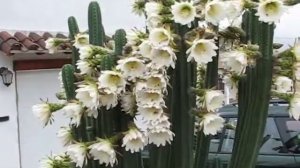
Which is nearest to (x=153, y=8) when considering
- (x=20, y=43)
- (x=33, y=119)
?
(x=20, y=43)

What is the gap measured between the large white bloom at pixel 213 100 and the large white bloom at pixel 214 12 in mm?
269

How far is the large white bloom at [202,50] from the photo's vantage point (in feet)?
6.09

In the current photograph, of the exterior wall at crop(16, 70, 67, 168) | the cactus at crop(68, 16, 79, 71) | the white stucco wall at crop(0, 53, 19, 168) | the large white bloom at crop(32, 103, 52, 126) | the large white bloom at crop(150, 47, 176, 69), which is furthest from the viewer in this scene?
the exterior wall at crop(16, 70, 67, 168)

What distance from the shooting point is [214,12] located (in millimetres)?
1878

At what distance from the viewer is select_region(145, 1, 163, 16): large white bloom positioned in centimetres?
197

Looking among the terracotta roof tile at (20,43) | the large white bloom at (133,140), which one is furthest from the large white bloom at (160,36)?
the terracotta roof tile at (20,43)

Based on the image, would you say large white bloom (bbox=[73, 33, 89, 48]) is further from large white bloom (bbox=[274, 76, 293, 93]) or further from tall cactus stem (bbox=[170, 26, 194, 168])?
large white bloom (bbox=[274, 76, 293, 93])

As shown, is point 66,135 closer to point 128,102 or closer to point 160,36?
point 128,102

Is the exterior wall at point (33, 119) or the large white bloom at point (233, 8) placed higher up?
the large white bloom at point (233, 8)

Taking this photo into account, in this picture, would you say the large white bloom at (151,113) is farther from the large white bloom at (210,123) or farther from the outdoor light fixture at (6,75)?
the outdoor light fixture at (6,75)

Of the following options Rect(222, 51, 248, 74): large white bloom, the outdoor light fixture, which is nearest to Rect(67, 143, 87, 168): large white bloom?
Rect(222, 51, 248, 74): large white bloom

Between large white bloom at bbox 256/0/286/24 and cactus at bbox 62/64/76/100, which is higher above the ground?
large white bloom at bbox 256/0/286/24

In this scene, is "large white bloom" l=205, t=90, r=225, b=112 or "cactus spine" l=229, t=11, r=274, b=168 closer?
"large white bloom" l=205, t=90, r=225, b=112

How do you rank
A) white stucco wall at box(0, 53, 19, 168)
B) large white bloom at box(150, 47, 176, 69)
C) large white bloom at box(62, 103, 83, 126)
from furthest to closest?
white stucco wall at box(0, 53, 19, 168) < large white bloom at box(62, 103, 83, 126) < large white bloom at box(150, 47, 176, 69)
